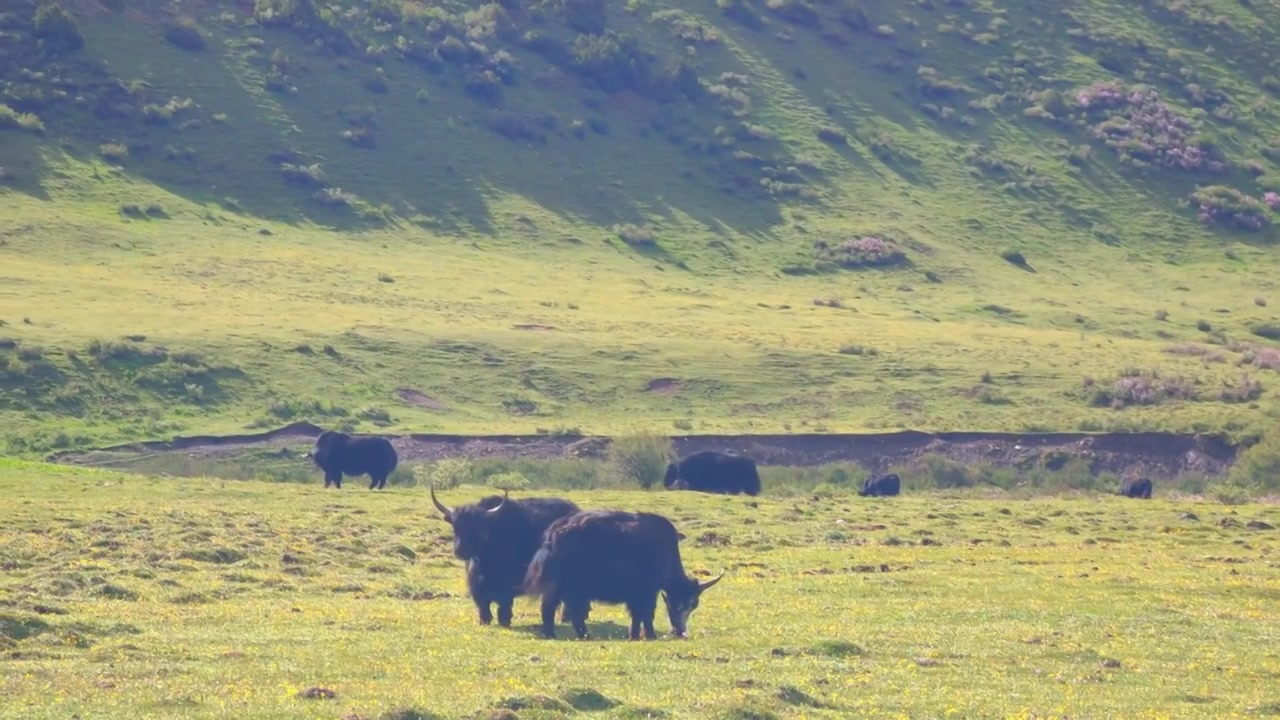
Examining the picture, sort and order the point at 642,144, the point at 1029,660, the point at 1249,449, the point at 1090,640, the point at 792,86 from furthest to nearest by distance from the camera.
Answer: the point at 792,86 → the point at 642,144 → the point at 1249,449 → the point at 1090,640 → the point at 1029,660

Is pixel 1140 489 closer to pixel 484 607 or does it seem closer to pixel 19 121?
pixel 484 607

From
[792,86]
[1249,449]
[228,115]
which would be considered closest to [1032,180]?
[792,86]

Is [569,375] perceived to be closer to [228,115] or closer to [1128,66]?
[228,115]

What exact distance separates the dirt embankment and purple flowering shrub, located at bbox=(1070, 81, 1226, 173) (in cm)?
5520

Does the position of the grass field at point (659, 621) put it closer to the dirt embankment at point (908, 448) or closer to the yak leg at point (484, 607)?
the yak leg at point (484, 607)

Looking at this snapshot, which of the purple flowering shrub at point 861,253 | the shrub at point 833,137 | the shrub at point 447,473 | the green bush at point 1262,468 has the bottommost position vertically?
the shrub at point 447,473

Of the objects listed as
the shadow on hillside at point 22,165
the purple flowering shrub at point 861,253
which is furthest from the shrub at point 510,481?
the purple flowering shrub at point 861,253

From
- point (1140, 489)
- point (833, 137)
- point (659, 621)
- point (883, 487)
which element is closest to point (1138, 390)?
point (1140, 489)

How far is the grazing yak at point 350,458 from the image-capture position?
4594 centimetres

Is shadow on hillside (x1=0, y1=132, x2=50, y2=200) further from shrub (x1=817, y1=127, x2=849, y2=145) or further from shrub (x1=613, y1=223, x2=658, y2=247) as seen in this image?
shrub (x1=817, y1=127, x2=849, y2=145)

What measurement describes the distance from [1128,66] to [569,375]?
228 ft

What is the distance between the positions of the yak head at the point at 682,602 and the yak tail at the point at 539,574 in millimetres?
1475

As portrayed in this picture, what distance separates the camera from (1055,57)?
122 meters

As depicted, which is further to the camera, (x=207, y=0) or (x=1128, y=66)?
(x=1128, y=66)
